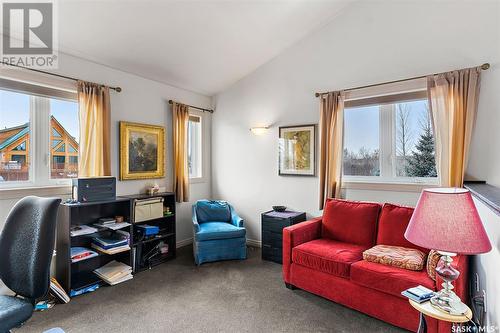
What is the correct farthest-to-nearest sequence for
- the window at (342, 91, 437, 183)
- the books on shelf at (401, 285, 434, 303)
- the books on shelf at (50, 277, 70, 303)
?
the window at (342, 91, 437, 183) → the books on shelf at (50, 277, 70, 303) → the books on shelf at (401, 285, 434, 303)

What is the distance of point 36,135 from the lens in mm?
2812

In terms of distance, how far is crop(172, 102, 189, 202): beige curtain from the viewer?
4027mm

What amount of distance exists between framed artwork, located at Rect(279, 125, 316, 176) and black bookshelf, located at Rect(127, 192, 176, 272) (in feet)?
5.58

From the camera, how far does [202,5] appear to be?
2.77 meters

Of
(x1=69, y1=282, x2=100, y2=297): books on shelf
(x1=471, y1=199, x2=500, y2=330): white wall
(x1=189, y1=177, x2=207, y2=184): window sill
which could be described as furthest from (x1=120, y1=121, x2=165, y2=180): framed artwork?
(x1=471, y1=199, x2=500, y2=330): white wall

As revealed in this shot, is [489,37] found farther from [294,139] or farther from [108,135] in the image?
[108,135]

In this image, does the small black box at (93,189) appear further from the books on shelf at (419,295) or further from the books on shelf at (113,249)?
the books on shelf at (419,295)

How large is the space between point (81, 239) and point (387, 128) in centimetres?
384

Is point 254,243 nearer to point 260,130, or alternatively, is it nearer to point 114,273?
point 260,130

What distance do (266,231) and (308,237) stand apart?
2.57 feet

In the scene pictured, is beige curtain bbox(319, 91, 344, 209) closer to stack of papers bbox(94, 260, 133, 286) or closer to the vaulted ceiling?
the vaulted ceiling

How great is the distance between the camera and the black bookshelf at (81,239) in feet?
8.87

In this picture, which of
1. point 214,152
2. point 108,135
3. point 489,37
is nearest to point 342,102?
point 489,37

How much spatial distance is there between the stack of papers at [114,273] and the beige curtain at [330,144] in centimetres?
250
